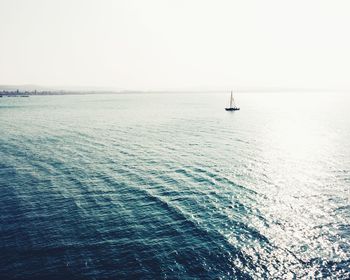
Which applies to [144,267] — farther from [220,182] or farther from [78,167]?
[78,167]

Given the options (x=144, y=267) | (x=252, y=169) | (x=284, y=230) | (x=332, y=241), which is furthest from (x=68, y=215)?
(x=252, y=169)

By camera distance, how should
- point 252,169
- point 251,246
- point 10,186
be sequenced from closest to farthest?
point 251,246 → point 10,186 → point 252,169

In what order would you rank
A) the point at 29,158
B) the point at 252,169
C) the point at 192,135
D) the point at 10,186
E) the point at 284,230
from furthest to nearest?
1. the point at 192,135
2. the point at 29,158
3. the point at 252,169
4. the point at 10,186
5. the point at 284,230

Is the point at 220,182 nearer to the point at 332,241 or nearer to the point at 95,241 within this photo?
the point at 332,241

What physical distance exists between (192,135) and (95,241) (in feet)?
251

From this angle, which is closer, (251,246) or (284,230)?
(251,246)

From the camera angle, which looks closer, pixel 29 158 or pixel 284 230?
pixel 284 230

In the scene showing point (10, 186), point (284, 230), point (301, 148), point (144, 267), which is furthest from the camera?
point (301, 148)

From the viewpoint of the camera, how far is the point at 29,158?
7119 centimetres

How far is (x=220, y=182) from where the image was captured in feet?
177

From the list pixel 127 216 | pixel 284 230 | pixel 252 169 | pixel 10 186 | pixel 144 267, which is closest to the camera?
pixel 144 267

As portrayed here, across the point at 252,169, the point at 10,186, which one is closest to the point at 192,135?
the point at 252,169

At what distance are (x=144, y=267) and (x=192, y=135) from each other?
8000cm

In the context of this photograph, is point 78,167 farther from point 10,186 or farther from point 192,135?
point 192,135
